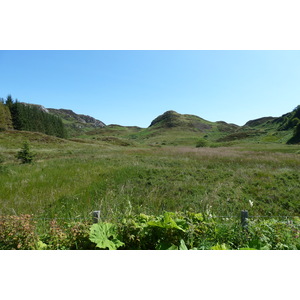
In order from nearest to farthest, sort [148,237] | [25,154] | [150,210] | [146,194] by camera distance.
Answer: [148,237], [150,210], [146,194], [25,154]

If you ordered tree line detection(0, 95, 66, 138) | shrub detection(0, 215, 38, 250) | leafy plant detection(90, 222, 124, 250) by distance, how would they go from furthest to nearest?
tree line detection(0, 95, 66, 138)
shrub detection(0, 215, 38, 250)
leafy plant detection(90, 222, 124, 250)

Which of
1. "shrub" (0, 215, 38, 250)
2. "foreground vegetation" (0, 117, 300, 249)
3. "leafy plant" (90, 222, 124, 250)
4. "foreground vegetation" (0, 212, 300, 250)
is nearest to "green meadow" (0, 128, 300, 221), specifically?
"foreground vegetation" (0, 117, 300, 249)

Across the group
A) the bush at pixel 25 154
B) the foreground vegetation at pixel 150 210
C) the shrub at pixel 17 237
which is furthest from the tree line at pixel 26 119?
the shrub at pixel 17 237

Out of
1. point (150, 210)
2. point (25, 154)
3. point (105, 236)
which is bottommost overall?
point (150, 210)

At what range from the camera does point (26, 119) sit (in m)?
60.1

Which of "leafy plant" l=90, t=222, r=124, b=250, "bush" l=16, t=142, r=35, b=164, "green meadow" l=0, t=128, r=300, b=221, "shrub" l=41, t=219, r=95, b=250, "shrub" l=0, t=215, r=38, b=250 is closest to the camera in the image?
"leafy plant" l=90, t=222, r=124, b=250

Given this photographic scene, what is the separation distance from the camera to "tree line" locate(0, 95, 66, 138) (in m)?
52.5

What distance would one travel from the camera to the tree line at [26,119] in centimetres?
5254

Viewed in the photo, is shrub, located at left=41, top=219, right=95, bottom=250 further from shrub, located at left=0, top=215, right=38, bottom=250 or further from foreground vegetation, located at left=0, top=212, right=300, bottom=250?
shrub, located at left=0, top=215, right=38, bottom=250

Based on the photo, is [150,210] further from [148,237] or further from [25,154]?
[25,154]

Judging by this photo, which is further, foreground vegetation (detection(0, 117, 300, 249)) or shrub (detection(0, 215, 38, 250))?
foreground vegetation (detection(0, 117, 300, 249))

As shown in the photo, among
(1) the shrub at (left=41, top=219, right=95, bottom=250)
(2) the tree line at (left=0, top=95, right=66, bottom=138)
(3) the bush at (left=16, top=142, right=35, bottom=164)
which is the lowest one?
(1) the shrub at (left=41, top=219, right=95, bottom=250)

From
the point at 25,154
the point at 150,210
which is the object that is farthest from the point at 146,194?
the point at 25,154

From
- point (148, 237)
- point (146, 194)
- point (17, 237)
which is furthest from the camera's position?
point (146, 194)
